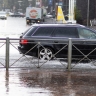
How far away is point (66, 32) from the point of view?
57.4 feet

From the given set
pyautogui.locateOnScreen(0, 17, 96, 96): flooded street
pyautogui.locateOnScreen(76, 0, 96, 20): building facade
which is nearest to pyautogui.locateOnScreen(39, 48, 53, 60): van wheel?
pyautogui.locateOnScreen(0, 17, 96, 96): flooded street

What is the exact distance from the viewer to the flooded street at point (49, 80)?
10.6 meters

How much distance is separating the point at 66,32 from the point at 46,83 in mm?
5982

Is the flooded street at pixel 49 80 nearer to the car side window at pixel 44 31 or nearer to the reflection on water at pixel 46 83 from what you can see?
the reflection on water at pixel 46 83

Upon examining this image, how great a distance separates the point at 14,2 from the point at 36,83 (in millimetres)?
172834

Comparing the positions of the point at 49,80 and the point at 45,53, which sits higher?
the point at 45,53

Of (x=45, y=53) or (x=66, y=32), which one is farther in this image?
(x=66, y=32)

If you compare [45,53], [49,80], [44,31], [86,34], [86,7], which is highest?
[44,31]

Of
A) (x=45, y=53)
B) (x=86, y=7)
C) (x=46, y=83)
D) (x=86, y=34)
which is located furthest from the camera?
(x=86, y=7)

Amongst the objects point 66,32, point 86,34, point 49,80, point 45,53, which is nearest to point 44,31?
point 66,32

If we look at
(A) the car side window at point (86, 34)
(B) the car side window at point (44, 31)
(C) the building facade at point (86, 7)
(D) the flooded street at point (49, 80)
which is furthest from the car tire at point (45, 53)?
(C) the building facade at point (86, 7)

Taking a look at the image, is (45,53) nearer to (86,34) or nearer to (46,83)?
(86,34)

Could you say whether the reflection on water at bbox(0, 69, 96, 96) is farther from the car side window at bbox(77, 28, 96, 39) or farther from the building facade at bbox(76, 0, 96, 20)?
the building facade at bbox(76, 0, 96, 20)

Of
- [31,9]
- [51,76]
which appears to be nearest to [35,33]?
[51,76]
